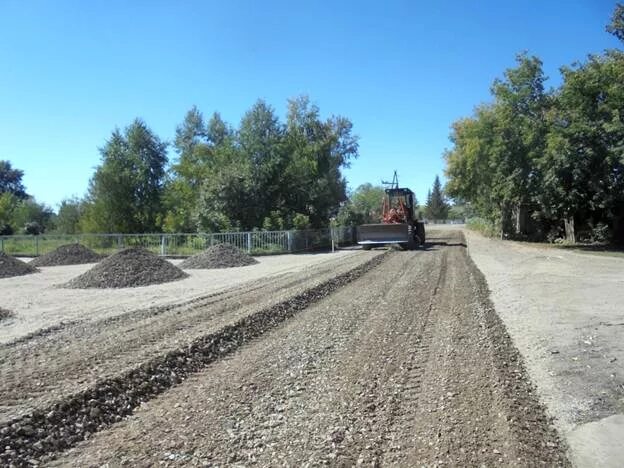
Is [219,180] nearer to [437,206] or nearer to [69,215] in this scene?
[69,215]

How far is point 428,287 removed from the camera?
13.3 m

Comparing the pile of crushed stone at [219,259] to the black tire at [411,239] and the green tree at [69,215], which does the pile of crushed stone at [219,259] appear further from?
the green tree at [69,215]

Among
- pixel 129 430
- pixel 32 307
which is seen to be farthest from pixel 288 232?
pixel 129 430

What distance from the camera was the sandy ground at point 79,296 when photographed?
10.3 meters

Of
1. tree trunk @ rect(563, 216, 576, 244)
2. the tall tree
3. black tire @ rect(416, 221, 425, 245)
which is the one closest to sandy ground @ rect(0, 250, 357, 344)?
black tire @ rect(416, 221, 425, 245)

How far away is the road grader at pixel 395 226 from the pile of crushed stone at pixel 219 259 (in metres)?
7.85

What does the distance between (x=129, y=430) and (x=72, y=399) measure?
895mm

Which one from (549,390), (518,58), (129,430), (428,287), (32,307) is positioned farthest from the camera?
(518,58)

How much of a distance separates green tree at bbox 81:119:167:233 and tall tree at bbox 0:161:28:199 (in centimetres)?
5668

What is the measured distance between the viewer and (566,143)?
26359 mm

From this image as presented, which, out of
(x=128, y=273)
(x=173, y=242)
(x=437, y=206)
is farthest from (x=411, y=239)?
(x=437, y=206)

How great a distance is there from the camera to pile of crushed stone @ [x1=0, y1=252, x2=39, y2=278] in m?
19.4

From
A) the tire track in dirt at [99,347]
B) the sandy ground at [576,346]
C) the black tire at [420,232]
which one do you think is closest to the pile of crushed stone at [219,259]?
the tire track in dirt at [99,347]

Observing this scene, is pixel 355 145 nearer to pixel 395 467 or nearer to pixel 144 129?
pixel 144 129
